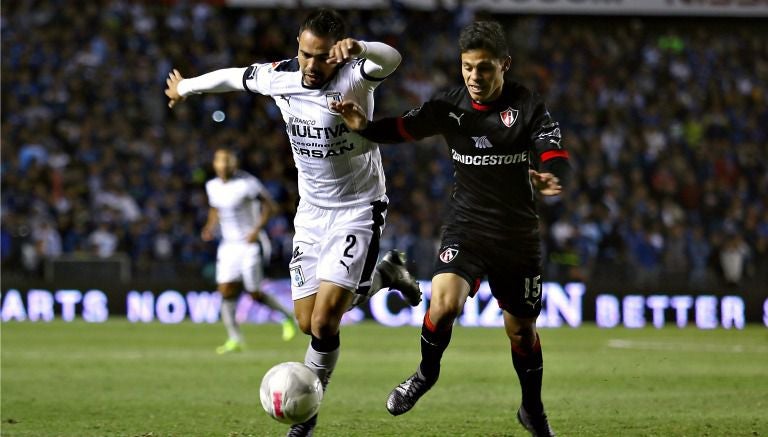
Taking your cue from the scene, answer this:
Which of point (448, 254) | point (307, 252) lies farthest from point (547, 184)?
point (307, 252)

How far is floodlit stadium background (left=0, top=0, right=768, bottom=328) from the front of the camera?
19.5 meters

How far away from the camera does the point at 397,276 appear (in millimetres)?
8164

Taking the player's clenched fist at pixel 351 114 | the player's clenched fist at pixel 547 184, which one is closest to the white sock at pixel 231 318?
the player's clenched fist at pixel 351 114

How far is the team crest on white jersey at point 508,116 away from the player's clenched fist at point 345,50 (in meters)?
0.88

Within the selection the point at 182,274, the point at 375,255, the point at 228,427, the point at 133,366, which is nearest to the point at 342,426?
the point at 228,427

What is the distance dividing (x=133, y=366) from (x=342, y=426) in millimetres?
5060

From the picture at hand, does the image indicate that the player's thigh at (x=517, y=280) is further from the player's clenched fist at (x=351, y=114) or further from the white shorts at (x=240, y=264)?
the white shorts at (x=240, y=264)

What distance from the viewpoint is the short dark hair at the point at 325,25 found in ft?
21.7

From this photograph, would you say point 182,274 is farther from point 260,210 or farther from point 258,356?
point 258,356

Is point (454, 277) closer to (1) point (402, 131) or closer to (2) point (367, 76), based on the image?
(1) point (402, 131)

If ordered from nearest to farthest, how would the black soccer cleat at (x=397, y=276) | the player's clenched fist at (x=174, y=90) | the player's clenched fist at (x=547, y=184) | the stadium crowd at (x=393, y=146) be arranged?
1. the player's clenched fist at (x=547, y=184)
2. the player's clenched fist at (x=174, y=90)
3. the black soccer cleat at (x=397, y=276)
4. the stadium crowd at (x=393, y=146)

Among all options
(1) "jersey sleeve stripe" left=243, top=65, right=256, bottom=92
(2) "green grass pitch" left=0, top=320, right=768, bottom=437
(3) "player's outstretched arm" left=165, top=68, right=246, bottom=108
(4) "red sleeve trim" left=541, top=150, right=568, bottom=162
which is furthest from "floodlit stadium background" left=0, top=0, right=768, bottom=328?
(4) "red sleeve trim" left=541, top=150, right=568, bottom=162

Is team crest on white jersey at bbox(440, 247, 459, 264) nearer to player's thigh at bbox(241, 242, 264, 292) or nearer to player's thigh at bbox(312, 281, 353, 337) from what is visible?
player's thigh at bbox(312, 281, 353, 337)

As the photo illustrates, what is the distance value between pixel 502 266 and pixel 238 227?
8719 millimetres
